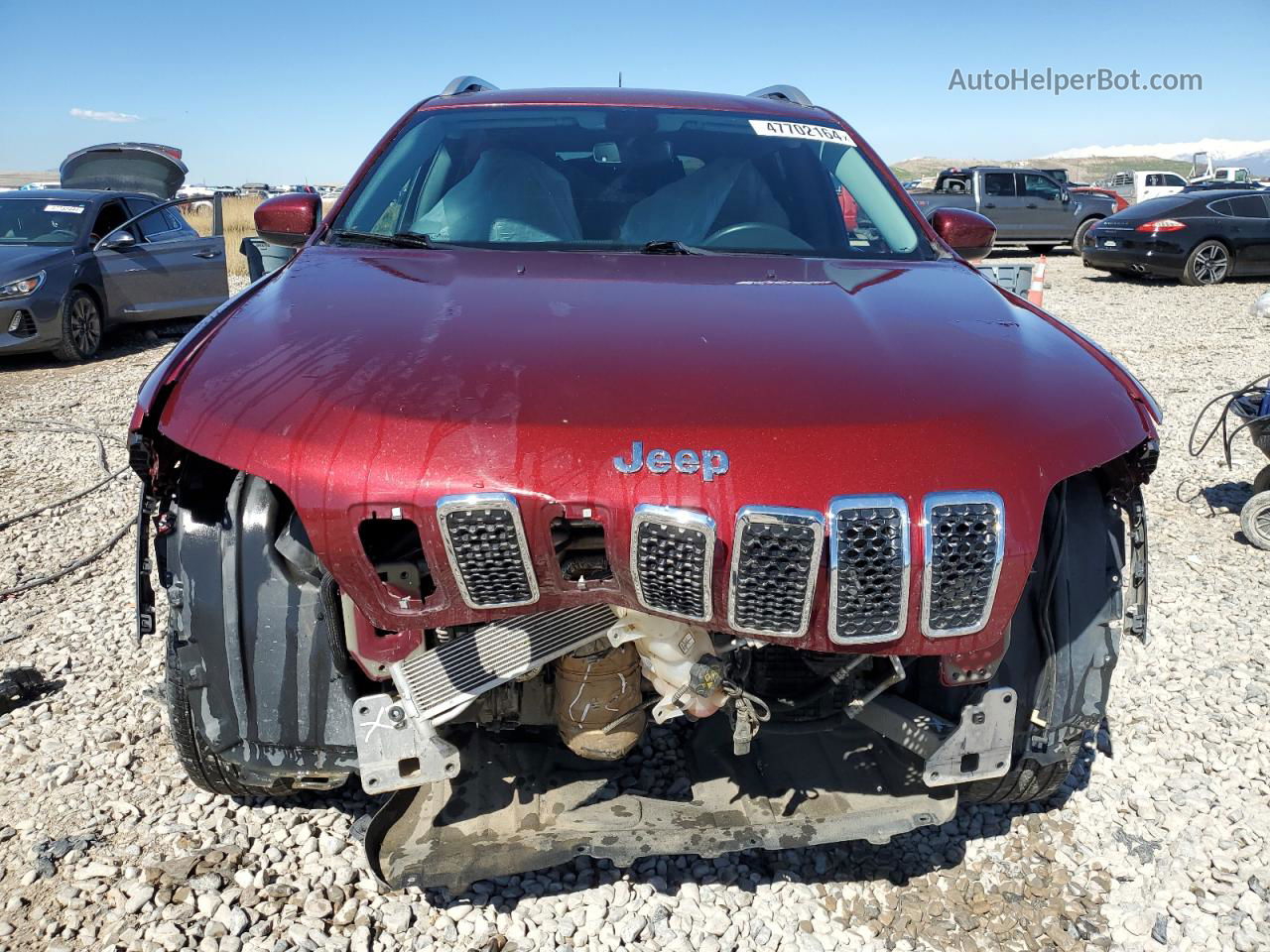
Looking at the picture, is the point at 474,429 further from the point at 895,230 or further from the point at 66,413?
the point at 66,413

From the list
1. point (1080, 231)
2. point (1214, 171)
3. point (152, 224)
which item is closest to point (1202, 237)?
point (1080, 231)

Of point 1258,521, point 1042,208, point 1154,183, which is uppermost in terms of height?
point 1154,183

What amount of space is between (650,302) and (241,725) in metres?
1.27

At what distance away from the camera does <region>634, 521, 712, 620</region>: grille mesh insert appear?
1.59m

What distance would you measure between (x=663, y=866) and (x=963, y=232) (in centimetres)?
220

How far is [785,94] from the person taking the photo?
Result: 3.99m

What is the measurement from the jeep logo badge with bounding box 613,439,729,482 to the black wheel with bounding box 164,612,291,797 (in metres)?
1.18

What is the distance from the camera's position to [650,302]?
2199mm

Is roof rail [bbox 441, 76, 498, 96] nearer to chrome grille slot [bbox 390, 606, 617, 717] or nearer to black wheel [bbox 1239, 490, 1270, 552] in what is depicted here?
chrome grille slot [bbox 390, 606, 617, 717]

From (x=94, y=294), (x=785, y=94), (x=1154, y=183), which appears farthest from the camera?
(x=1154, y=183)

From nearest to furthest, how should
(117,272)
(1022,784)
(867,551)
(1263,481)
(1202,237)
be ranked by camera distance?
1. (867,551)
2. (1022,784)
3. (1263,481)
4. (117,272)
5. (1202,237)

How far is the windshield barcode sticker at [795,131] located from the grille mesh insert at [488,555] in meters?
2.18

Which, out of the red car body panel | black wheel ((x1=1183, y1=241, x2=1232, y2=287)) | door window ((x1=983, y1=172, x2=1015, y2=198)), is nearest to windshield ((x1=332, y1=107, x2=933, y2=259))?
the red car body panel

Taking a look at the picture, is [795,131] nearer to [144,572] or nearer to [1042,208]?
[144,572]
